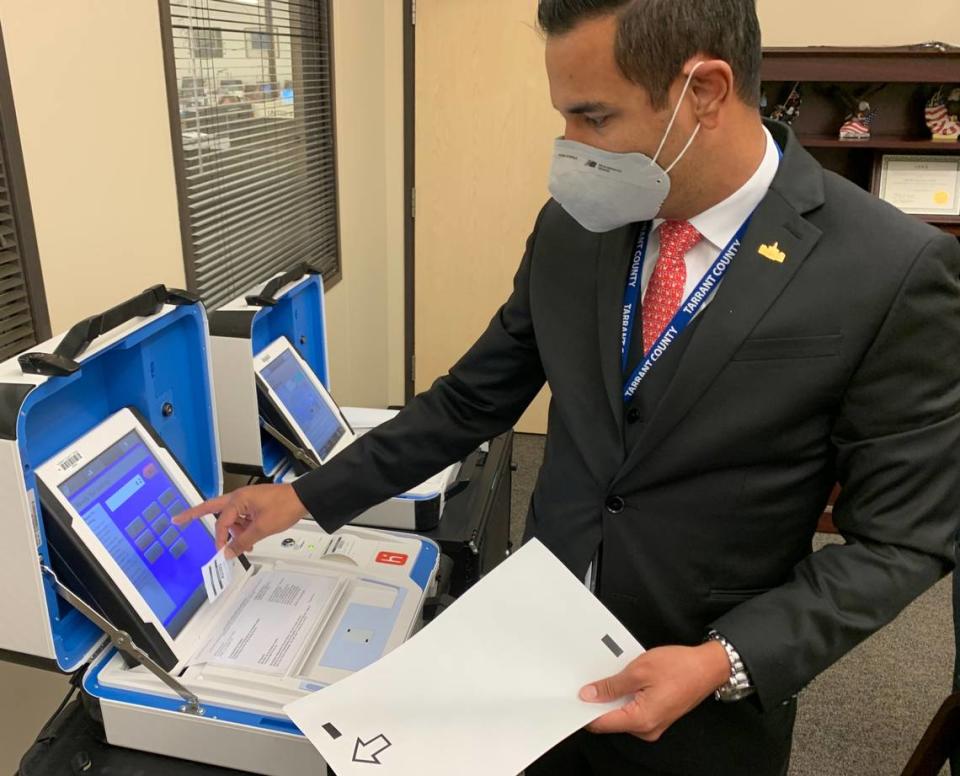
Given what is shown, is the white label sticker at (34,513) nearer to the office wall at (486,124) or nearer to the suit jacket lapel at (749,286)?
the suit jacket lapel at (749,286)

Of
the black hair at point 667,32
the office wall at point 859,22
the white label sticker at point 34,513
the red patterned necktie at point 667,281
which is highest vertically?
the office wall at point 859,22

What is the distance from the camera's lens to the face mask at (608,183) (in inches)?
33.4

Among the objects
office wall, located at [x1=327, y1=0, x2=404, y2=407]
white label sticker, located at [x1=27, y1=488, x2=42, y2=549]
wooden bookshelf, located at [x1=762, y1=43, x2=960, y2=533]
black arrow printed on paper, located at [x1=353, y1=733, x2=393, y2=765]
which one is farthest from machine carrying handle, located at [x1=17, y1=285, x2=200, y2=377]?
wooden bookshelf, located at [x1=762, y1=43, x2=960, y2=533]

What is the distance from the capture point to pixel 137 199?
1.43 m

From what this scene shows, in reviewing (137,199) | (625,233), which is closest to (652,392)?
(625,233)

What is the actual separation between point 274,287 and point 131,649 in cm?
74

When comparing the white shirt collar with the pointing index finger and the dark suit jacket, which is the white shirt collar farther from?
the pointing index finger

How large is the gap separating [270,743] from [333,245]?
207cm

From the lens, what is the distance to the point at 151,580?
3.20 ft

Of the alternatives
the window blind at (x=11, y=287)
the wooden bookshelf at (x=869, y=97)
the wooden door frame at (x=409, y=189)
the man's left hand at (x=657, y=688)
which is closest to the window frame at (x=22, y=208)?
the window blind at (x=11, y=287)

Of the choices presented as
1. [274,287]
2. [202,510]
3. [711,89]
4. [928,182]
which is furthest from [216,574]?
[928,182]

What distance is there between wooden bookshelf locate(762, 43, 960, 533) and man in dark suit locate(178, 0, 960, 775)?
1780 millimetres

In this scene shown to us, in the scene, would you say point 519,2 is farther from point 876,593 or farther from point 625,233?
point 876,593

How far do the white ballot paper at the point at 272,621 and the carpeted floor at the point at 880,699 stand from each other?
1454 mm
